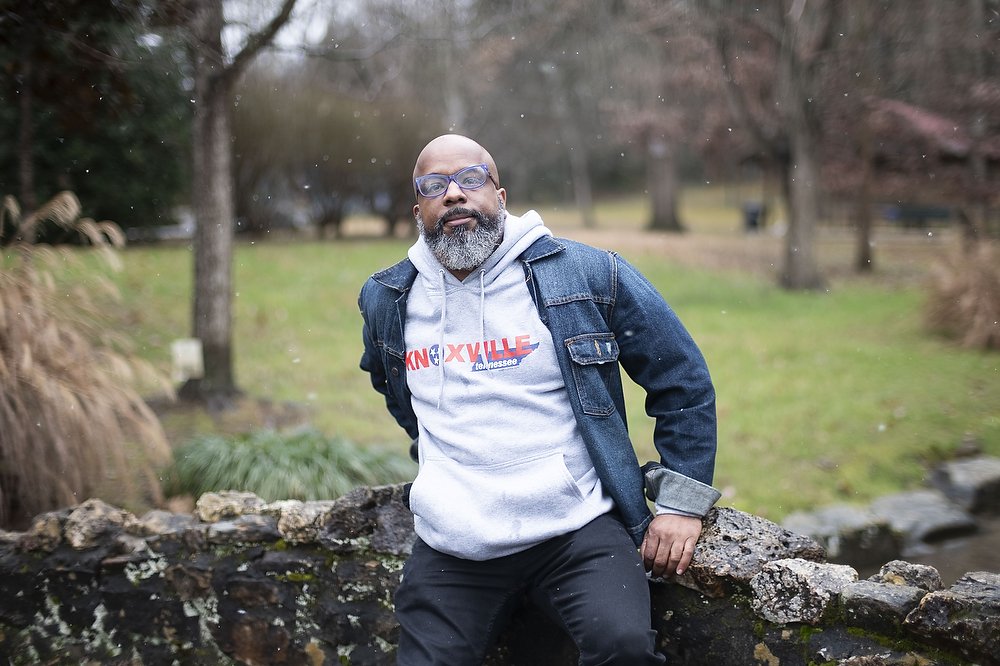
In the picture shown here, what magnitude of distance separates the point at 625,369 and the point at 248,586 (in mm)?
1554

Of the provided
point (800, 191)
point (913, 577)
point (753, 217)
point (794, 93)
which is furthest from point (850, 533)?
point (753, 217)

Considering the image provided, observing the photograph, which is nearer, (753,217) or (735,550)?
(735,550)

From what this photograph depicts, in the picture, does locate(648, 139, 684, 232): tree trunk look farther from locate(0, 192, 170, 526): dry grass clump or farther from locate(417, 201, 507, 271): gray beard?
locate(417, 201, 507, 271): gray beard

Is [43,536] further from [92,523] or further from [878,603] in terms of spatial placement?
[878,603]

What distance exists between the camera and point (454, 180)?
2520 mm

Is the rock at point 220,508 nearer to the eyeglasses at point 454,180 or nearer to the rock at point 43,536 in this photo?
the rock at point 43,536

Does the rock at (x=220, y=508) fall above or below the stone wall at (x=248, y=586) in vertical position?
above

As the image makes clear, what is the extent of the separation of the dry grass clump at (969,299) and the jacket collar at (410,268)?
7.70 meters

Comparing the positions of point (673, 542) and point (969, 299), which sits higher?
point (969, 299)

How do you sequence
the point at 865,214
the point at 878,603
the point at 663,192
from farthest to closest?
the point at 663,192, the point at 865,214, the point at 878,603

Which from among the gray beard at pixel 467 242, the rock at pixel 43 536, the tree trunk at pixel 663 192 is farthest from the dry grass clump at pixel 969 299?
the tree trunk at pixel 663 192

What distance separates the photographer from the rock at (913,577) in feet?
7.70

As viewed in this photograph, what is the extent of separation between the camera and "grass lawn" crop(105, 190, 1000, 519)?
6.05m

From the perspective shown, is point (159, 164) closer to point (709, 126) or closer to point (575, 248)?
point (575, 248)
